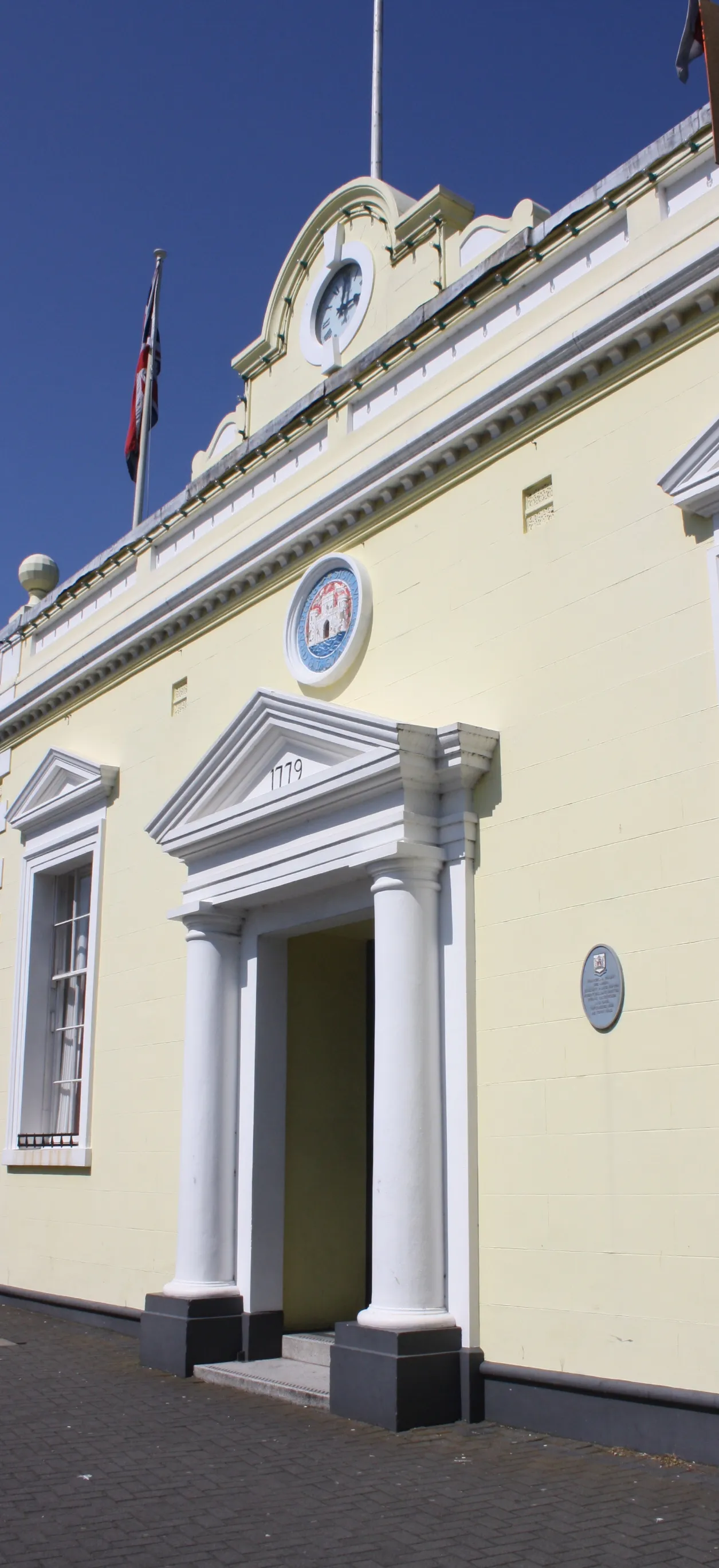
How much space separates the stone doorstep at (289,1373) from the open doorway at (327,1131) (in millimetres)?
441

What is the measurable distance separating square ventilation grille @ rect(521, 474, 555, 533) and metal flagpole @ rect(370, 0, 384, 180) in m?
3.83

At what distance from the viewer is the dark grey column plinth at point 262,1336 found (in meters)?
8.95

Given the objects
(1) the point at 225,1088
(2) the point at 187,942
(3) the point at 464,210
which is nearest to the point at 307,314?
(3) the point at 464,210

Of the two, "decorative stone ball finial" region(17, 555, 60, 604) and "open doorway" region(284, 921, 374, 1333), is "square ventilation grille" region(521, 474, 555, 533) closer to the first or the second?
"open doorway" region(284, 921, 374, 1333)

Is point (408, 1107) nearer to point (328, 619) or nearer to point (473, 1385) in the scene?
point (473, 1385)

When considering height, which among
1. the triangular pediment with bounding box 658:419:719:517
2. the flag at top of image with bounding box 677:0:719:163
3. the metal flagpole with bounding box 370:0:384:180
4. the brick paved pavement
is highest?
the metal flagpole with bounding box 370:0:384:180

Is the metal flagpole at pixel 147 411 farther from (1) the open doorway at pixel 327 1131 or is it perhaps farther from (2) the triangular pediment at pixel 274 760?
(1) the open doorway at pixel 327 1131

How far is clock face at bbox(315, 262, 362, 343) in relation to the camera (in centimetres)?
1041

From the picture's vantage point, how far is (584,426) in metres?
7.54

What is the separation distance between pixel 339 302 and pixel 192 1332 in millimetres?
7563

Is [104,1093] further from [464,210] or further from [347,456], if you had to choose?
[464,210]

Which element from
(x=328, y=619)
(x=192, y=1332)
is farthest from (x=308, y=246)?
(x=192, y=1332)

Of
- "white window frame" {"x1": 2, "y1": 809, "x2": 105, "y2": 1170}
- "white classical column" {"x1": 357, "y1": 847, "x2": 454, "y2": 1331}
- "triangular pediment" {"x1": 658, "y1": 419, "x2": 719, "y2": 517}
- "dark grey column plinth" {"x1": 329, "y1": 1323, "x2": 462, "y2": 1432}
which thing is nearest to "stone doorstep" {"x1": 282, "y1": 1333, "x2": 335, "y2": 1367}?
"dark grey column plinth" {"x1": 329, "y1": 1323, "x2": 462, "y2": 1432}

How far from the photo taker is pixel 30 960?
13.1m
